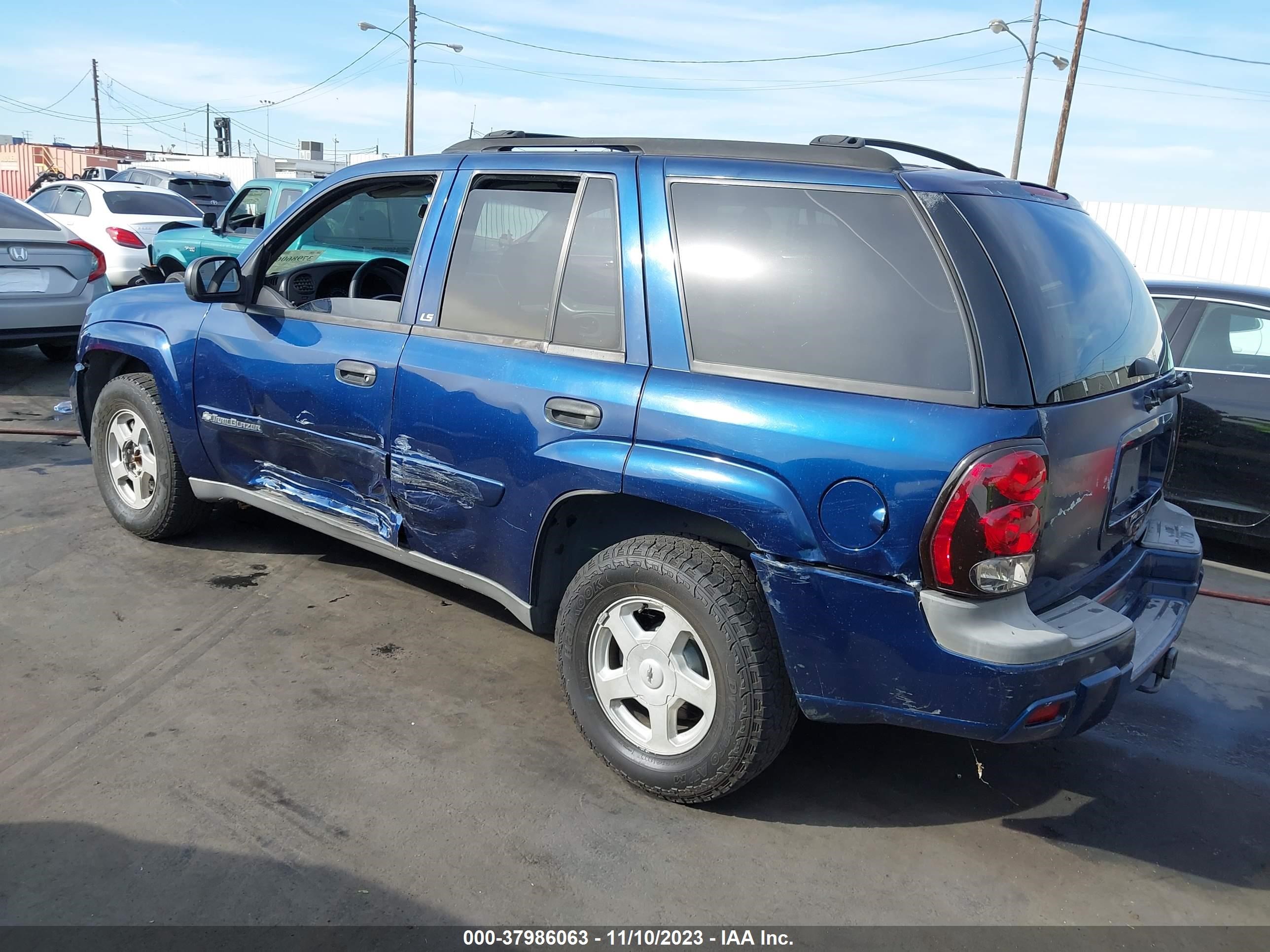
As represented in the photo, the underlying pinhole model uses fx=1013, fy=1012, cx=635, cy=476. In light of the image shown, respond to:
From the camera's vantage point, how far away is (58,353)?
32.2 ft

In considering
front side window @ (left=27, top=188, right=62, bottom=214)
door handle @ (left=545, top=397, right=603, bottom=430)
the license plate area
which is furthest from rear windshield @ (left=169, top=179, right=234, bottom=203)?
the license plate area

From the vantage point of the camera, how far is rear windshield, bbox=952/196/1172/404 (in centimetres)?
268

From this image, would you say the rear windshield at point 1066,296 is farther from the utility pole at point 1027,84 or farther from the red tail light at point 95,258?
the utility pole at point 1027,84

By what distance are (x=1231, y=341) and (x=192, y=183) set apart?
2088cm

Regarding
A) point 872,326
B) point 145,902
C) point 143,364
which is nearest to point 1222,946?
point 872,326

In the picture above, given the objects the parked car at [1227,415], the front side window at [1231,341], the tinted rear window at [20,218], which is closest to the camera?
the parked car at [1227,415]

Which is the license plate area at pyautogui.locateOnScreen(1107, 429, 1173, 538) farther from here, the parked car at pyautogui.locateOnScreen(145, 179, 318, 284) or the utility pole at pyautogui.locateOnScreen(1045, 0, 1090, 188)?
the utility pole at pyautogui.locateOnScreen(1045, 0, 1090, 188)

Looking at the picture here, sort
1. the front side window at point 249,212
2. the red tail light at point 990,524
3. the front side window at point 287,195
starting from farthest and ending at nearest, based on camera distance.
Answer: the front side window at point 287,195 < the front side window at point 249,212 < the red tail light at point 990,524

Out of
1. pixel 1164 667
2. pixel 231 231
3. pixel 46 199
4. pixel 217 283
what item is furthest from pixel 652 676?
pixel 46 199

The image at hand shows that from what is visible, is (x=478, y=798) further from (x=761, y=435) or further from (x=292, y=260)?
(x=292, y=260)

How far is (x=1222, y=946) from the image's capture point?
2625 millimetres

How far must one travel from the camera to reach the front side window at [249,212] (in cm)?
1115

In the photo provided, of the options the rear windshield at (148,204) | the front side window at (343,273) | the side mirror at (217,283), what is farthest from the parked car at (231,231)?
the side mirror at (217,283)

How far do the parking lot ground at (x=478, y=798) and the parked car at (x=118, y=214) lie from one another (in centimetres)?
950
